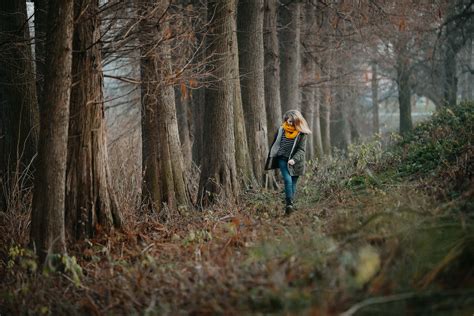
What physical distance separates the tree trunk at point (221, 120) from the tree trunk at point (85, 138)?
422cm

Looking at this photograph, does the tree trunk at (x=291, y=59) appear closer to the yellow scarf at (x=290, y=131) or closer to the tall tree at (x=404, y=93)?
the yellow scarf at (x=290, y=131)

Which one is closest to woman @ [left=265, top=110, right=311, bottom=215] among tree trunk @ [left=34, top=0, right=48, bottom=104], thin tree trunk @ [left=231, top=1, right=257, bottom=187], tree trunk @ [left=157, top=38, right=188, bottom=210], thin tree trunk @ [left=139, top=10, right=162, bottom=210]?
tree trunk @ [left=157, top=38, right=188, bottom=210]

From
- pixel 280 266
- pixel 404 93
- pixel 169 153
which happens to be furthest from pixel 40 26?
pixel 404 93

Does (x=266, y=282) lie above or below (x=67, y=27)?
below

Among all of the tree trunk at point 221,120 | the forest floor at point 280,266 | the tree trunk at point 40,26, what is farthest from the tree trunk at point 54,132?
the tree trunk at point 221,120

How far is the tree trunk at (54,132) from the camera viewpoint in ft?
26.2

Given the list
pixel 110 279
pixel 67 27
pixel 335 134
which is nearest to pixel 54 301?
pixel 110 279

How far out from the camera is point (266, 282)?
546 cm

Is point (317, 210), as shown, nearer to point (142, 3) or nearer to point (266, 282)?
point (142, 3)

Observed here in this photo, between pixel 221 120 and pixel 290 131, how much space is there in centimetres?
168

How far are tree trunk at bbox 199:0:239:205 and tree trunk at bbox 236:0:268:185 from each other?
2236 millimetres

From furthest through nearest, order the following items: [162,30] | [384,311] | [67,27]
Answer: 1. [162,30]
2. [67,27]
3. [384,311]

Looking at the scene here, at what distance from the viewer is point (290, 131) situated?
40.9ft

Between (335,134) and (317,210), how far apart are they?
88.3 feet
